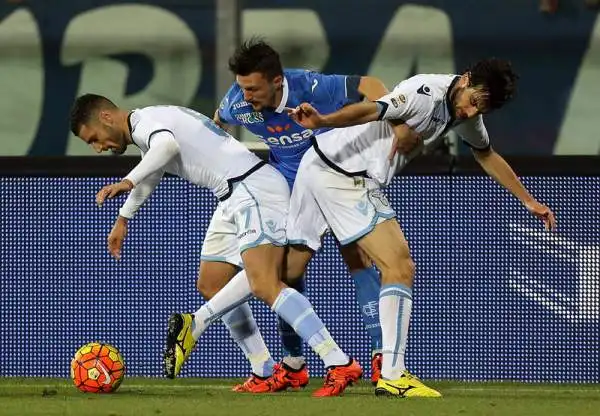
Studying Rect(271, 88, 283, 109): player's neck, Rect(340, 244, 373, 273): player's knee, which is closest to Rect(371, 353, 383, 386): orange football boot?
Rect(340, 244, 373, 273): player's knee

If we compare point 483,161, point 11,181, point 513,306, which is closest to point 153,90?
point 11,181

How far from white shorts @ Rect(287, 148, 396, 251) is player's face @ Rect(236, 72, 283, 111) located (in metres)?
0.33

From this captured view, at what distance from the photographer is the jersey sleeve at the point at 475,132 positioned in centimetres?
906

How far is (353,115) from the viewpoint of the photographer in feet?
28.0

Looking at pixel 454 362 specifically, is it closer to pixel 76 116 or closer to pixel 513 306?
pixel 513 306

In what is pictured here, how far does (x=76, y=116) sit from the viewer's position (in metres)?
9.41

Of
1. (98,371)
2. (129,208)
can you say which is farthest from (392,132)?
(98,371)

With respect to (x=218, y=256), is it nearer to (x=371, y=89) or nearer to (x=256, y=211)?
(x=256, y=211)

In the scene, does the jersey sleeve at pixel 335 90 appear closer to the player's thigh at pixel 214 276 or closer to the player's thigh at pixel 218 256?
the player's thigh at pixel 218 256

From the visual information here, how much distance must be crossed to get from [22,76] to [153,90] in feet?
3.50

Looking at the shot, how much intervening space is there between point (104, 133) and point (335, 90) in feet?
3.60

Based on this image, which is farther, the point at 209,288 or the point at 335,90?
the point at 209,288

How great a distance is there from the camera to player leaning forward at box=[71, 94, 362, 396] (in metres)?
9.00

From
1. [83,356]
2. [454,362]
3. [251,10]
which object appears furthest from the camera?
[251,10]
